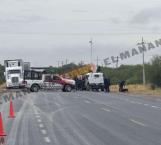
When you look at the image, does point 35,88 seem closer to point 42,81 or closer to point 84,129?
point 42,81

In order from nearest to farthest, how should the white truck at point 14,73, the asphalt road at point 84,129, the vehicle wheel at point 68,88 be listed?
the asphalt road at point 84,129
the white truck at point 14,73
the vehicle wheel at point 68,88

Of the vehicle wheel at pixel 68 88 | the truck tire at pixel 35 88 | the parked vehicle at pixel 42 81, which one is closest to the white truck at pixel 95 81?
the vehicle wheel at pixel 68 88

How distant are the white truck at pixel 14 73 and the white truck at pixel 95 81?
8.76 m

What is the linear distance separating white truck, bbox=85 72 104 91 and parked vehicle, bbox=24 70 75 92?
434cm

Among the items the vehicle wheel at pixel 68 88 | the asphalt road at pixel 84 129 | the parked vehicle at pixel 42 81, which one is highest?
the parked vehicle at pixel 42 81

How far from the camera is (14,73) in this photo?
249 feet

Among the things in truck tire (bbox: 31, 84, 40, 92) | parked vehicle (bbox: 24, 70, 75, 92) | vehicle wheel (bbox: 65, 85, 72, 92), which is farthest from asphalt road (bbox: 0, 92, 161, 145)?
vehicle wheel (bbox: 65, 85, 72, 92)

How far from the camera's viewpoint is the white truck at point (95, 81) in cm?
7882

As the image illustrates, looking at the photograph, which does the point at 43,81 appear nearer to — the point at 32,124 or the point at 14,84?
the point at 14,84

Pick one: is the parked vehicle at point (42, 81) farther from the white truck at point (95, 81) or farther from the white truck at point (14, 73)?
the white truck at point (95, 81)

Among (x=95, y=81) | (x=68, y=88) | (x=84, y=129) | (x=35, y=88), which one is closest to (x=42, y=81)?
(x=35, y=88)

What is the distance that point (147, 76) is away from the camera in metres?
90.3

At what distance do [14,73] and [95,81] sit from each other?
1007cm

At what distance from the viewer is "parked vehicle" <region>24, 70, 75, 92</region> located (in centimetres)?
7381
